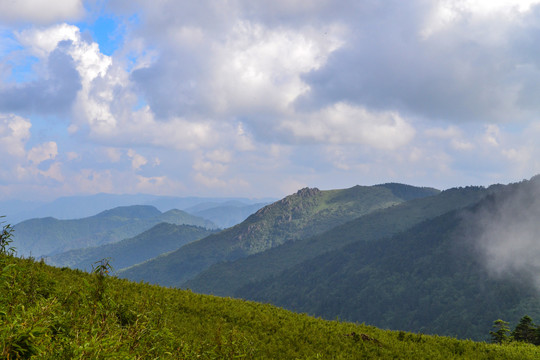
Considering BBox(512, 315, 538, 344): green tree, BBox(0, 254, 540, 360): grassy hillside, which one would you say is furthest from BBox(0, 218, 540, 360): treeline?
BBox(512, 315, 538, 344): green tree

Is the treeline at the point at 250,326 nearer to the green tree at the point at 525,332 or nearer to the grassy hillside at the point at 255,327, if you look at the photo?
the grassy hillside at the point at 255,327

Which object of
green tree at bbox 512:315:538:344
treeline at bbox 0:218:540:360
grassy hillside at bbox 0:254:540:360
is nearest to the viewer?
treeline at bbox 0:218:540:360

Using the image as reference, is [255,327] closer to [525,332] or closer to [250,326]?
[250,326]

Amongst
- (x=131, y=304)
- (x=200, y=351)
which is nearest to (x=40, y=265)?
(x=131, y=304)

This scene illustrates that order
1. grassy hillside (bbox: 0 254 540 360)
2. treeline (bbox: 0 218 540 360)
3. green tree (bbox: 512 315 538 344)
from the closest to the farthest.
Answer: treeline (bbox: 0 218 540 360), grassy hillside (bbox: 0 254 540 360), green tree (bbox: 512 315 538 344)

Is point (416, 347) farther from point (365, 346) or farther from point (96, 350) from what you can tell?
point (96, 350)

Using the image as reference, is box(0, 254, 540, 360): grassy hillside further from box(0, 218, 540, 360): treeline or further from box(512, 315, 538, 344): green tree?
box(512, 315, 538, 344): green tree

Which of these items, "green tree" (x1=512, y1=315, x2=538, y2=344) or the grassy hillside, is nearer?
the grassy hillside

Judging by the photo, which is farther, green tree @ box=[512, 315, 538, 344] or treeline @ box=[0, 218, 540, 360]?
green tree @ box=[512, 315, 538, 344]

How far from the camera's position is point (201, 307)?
22984mm

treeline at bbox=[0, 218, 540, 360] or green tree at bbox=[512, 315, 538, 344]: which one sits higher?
treeline at bbox=[0, 218, 540, 360]

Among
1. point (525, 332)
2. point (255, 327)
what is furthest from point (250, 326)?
point (525, 332)

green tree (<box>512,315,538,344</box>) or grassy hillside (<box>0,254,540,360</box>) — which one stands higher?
grassy hillside (<box>0,254,540,360</box>)

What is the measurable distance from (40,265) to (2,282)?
1371 cm
